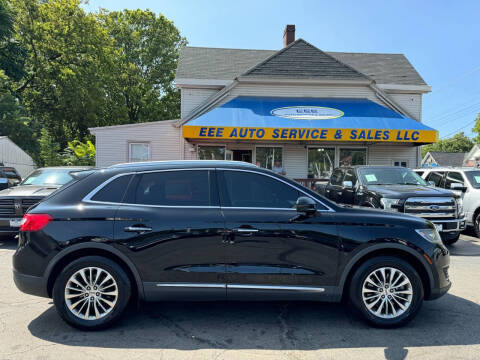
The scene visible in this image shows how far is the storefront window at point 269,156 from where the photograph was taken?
15.2 meters

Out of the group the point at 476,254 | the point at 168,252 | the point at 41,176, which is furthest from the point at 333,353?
the point at 41,176

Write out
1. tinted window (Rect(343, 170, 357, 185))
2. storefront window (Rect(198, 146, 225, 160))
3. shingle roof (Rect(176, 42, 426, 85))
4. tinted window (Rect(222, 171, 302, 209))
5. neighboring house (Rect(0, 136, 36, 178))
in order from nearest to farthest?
tinted window (Rect(222, 171, 302, 209)) → tinted window (Rect(343, 170, 357, 185)) → storefront window (Rect(198, 146, 225, 160)) → shingle roof (Rect(176, 42, 426, 85)) → neighboring house (Rect(0, 136, 36, 178))

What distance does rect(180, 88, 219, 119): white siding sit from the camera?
1566 cm

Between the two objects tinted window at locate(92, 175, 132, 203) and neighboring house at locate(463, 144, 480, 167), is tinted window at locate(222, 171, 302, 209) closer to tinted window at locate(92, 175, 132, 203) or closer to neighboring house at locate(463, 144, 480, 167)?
tinted window at locate(92, 175, 132, 203)

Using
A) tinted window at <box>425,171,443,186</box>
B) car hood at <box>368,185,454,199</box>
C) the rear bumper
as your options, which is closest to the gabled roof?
tinted window at <box>425,171,443,186</box>

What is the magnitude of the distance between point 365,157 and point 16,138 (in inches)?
911

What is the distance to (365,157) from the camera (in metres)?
15.6

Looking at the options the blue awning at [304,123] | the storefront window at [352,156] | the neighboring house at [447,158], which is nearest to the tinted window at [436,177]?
the blue awning at [304,123]

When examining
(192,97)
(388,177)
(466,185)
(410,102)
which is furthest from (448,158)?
(388,177)

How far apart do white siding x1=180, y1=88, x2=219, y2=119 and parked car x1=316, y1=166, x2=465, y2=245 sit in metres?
9.36

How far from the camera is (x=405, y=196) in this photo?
676 centimetres

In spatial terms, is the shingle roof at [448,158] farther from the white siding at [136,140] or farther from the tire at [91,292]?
the tire at [91,292]

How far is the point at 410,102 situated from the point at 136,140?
13.5m

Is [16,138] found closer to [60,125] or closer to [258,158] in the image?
[60,125]
